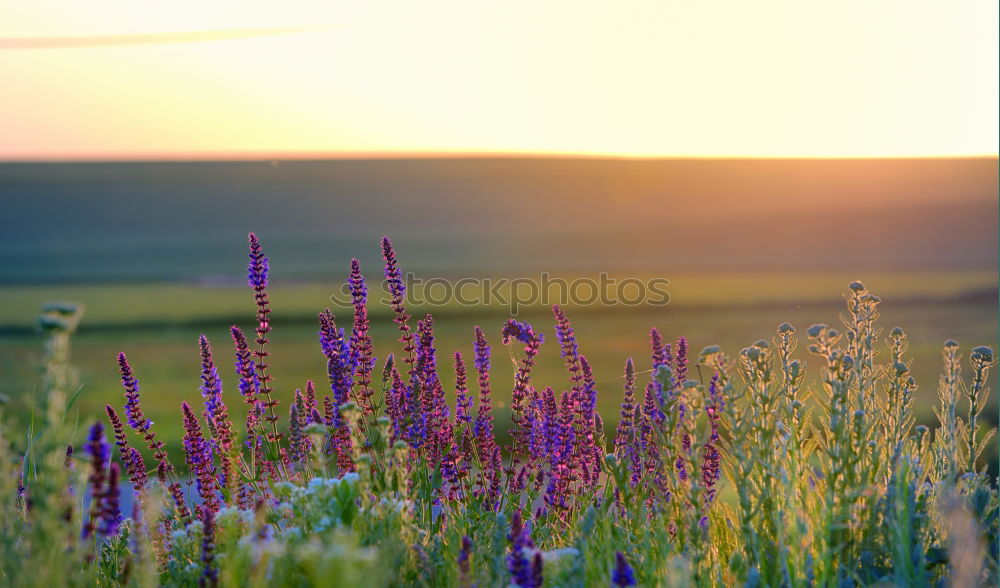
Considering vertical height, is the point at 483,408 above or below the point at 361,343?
below

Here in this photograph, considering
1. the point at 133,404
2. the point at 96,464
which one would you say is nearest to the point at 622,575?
the point at 96,464

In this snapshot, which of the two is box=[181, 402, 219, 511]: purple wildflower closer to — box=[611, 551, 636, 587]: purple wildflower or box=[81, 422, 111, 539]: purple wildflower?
box=[81, 422, 111, 539]: purple wildflower

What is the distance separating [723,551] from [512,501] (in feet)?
3.25

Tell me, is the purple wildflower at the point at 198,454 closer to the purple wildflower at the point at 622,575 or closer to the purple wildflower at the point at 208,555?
the purple wildflower at the point at 208,555

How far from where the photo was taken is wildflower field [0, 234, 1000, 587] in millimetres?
2363

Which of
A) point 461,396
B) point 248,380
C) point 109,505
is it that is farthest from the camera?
point 461,396

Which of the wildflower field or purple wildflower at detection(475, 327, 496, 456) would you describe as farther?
purple wildflower at detection(475, 327, 496, 456)

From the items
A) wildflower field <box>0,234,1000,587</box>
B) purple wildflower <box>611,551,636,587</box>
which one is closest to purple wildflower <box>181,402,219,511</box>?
wildflower field <box>0,234,1000,587</box>

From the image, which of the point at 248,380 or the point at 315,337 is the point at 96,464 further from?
the point at 315,337

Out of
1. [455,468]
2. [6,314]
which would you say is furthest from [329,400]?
[6,314]

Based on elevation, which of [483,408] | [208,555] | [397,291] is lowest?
[208,555]

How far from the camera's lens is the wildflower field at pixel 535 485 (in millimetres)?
2363

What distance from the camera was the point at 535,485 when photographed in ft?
13.2

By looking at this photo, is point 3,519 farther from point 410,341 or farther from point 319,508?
point 410,341
